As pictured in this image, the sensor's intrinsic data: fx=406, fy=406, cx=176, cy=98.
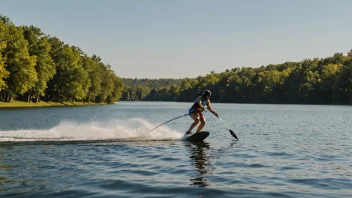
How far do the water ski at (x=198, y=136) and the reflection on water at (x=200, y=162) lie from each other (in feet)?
1.66

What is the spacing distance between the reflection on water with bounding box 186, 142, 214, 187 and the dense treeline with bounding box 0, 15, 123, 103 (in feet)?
195

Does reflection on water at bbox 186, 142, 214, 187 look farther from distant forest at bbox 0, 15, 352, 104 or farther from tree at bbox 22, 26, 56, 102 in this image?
tree at bbox 22, 26, 56, 102

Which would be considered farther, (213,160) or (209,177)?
(213,160)

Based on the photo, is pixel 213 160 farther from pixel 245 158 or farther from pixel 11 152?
pixel 11 152

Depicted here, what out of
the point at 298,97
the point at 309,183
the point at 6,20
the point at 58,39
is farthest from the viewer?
the point at 298,97

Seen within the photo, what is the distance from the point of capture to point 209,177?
13.8m

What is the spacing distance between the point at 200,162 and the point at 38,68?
90.5 meters

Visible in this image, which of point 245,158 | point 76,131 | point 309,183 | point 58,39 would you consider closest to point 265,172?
point 309,183

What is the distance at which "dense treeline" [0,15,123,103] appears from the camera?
Answer: 278ft

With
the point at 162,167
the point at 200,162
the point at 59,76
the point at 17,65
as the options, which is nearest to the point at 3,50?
the point at 17,65

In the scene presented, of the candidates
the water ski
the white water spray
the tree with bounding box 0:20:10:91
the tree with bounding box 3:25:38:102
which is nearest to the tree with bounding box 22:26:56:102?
the tree with bounding box 3:25:38:102

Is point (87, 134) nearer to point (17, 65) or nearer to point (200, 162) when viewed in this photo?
point (200, 162)

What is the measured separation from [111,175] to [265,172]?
5633mm

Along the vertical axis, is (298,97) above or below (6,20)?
below
